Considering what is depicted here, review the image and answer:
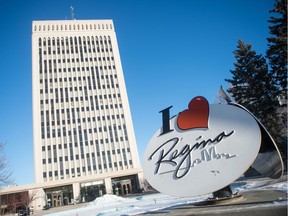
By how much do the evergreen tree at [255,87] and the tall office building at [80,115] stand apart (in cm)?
Answer: 2756

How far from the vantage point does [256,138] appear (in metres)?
6.80

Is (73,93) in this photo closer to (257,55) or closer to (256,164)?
(257,55)

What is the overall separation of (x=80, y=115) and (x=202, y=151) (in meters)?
50.4

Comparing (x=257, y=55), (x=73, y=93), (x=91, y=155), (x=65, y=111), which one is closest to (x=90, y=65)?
(x=73, y=93)

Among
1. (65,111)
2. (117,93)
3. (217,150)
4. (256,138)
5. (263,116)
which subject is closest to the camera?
(256,138)

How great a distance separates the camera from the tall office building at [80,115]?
145 ft

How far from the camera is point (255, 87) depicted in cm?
2350

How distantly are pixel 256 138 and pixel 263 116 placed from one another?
1877 cm

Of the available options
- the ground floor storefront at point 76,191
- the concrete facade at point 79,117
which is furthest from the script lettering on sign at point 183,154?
the concrete facade at point 79,117

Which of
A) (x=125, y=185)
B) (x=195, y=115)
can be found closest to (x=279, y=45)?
(x=195, y=115)

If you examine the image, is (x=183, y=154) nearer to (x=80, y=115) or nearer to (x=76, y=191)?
(x=76, y=191)

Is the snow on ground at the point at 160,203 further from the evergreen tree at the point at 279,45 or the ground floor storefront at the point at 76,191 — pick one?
the ground floor storefront at the point at 76,191

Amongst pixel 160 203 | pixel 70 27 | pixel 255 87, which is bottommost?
pixel 160 203

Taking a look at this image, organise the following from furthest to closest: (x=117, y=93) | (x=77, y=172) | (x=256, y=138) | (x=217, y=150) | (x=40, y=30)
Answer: (x=40, y=30) → (x=117, y=93) → (x=77, y=172) → (x=217, y=150) → (x=256, y=138)
